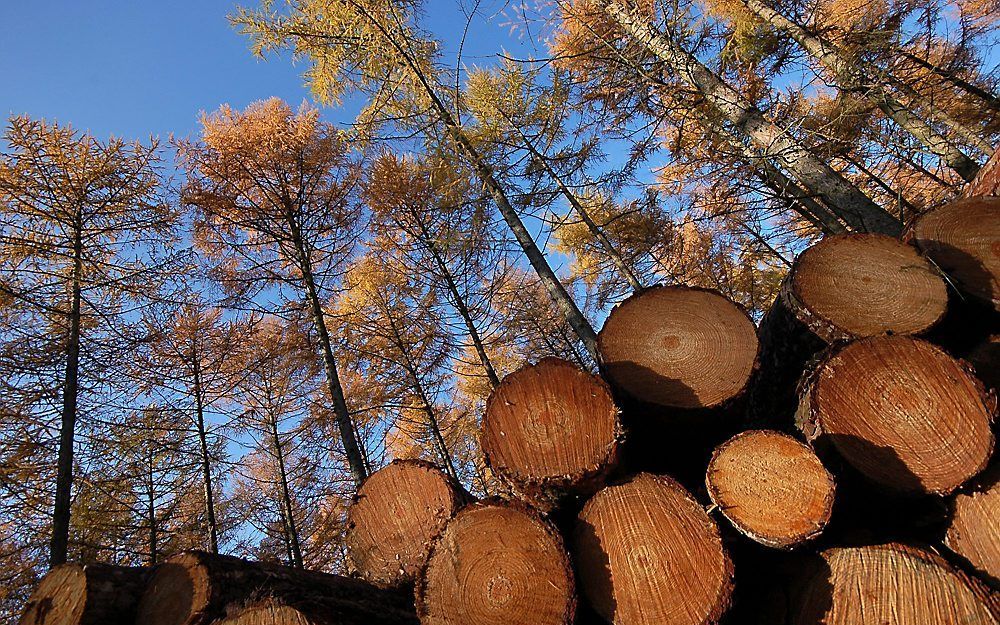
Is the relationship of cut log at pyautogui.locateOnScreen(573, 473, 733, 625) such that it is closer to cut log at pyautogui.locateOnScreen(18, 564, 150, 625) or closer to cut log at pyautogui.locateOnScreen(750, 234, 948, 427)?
cut log at pyautogui.locateOnScreen(750, 234, 948, 427)

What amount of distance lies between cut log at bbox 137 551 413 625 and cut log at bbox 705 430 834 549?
1.58 m

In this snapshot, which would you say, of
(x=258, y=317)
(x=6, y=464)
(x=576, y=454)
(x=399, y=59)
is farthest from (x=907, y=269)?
(x=6, y=464)

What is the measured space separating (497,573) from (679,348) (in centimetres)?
128

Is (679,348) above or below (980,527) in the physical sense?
above

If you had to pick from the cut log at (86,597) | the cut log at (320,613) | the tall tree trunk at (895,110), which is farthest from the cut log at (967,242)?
the cut log at (86,597)

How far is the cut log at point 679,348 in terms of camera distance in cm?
228

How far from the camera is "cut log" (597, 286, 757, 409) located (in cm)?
228

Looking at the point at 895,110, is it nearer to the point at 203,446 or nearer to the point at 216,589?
the point at 216,589

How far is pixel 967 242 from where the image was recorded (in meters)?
2.64

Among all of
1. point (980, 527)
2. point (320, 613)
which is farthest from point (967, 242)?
point (320, 613)

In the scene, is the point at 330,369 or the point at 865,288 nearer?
the point at 865,288

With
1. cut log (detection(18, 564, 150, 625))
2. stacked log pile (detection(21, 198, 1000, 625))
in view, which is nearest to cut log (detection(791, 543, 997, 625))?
stacked log pile (detection(21, 198, 1000, 625))

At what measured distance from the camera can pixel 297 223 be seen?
899 cm

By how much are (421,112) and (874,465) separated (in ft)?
22.4
